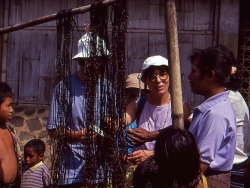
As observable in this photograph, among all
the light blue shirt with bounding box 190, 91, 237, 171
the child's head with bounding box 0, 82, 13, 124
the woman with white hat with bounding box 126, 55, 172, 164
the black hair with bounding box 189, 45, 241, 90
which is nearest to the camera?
the light blue shirt with bounding box 190, 91, 237, 171

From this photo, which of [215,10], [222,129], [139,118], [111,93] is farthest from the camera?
[215,10]

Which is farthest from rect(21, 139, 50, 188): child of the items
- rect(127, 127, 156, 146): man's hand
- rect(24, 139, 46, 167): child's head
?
rect(127, 127, 156, 146): man's hand

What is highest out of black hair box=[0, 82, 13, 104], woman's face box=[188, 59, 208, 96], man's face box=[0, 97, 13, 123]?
woman's face box=[188, 59, 208, 96]

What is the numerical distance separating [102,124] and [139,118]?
0.71 metres

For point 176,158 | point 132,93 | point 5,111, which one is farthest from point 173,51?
point 132,93

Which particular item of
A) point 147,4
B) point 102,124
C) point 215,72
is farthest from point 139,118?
point 147,4

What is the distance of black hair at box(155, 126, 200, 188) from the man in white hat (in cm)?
98

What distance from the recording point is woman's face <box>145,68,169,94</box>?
4.38 metres

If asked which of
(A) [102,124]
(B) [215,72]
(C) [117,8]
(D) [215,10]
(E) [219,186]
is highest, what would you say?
(D) [215,10]

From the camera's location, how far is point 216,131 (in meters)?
3.40

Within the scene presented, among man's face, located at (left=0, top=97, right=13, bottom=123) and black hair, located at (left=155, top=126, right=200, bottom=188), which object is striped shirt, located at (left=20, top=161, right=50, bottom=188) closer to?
man's face, located at (left=0, top=97, right=13, bottom=123)

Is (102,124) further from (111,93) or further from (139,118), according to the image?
(139,118)

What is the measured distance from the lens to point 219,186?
11.6 ft

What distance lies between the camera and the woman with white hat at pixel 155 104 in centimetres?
435
